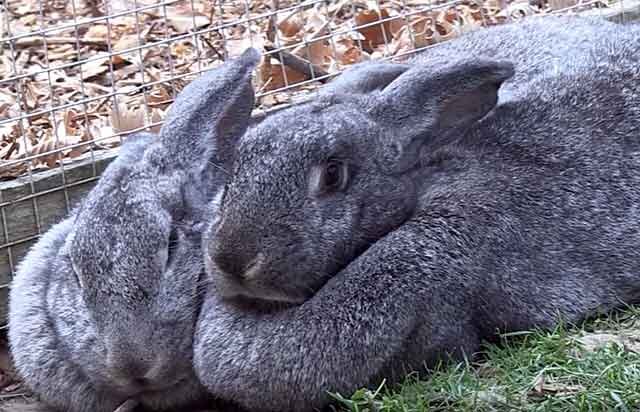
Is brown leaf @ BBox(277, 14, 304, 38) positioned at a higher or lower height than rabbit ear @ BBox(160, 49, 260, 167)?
higher

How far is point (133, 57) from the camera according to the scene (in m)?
7.36

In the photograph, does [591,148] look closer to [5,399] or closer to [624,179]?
[624,179]

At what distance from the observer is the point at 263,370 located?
450 cm

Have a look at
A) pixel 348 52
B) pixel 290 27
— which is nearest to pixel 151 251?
pixel 348 52

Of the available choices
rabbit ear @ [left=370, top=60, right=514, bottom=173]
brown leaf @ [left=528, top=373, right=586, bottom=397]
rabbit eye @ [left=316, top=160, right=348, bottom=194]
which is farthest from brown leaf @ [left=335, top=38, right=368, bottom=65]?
brown leaf @ [left=528, top=373, right=586, bottom=397]

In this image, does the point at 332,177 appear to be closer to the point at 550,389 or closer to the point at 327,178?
the point at 327,178

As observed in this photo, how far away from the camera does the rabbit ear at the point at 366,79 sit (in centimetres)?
536

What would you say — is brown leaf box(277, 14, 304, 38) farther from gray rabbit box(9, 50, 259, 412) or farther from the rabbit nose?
the rabbit nose

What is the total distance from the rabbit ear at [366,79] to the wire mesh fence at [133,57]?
1.00m

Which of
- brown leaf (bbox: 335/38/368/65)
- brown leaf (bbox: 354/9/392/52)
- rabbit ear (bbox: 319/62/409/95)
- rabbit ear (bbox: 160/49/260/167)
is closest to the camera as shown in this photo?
rabbit ear (bbox: 160/49/260/167)

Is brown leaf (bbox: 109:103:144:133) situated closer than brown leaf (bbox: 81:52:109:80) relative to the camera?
Yes

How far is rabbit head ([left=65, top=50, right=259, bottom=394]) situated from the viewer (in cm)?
455

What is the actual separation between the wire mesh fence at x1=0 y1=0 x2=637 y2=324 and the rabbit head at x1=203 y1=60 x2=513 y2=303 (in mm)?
1673

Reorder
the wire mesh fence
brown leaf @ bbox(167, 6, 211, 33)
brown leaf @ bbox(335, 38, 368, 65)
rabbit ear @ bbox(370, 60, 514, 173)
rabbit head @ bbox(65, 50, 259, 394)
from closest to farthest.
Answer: rabbit head @ bbox(65, 50, 259, 394) < rabbit ear @ bbox(370, 60, 514, 173) < the wire mesh fence < brown leaf @ bbox(335, 38, 368, 65) < brown leaf @ bbox(167, 6, 211, 33)
